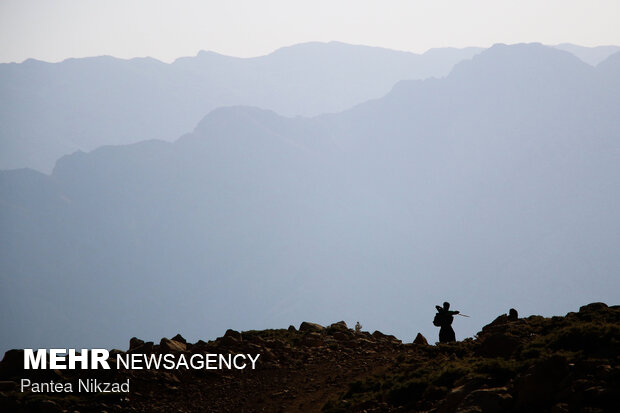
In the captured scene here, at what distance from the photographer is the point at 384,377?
21109mm

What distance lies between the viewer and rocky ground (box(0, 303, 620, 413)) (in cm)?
1481

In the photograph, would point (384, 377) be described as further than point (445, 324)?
No

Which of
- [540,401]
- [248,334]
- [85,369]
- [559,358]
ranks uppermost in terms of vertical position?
[248,334]

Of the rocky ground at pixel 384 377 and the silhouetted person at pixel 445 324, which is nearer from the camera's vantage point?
the rocky ground at pixel 384 377

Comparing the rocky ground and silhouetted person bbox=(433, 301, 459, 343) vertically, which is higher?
silhouetted person bbox=(433, 301, 459, 343)

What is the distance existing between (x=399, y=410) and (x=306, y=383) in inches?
224

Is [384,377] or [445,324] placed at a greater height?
[445,324]

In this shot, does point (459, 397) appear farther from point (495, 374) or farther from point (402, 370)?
point (402, 370)

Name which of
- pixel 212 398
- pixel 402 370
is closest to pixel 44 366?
pixel 212 398

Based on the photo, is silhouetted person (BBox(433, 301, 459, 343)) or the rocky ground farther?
silhouetted person (BBox(433, 301, 459, 343))

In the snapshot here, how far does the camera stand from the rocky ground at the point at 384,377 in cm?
1481

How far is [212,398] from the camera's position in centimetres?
2166

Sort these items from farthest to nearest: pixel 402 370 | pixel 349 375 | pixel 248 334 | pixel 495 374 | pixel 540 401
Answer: pixel 248 334 → pixel 349 375 → pixel 402 370 → pixel 495 374 → pixel 540 401

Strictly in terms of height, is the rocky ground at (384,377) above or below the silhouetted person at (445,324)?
below
